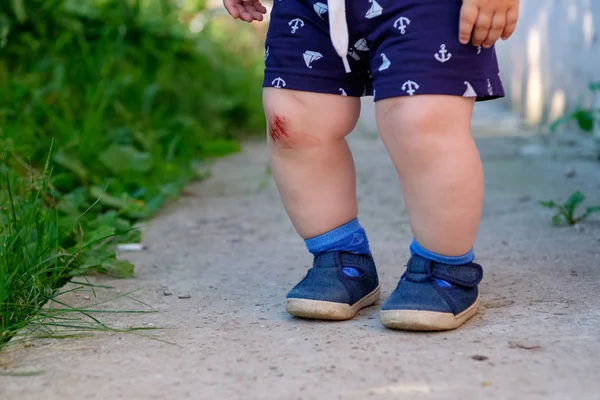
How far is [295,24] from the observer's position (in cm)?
182

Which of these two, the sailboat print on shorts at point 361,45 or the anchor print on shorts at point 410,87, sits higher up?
the sailboat print on shorts at point 361,45

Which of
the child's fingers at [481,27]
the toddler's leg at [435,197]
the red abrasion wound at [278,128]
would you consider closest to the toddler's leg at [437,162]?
the toddler's leg at [435,197]

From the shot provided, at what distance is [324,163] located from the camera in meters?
1.88

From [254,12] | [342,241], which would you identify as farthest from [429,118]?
[254,12]

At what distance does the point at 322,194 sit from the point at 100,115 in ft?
5.54

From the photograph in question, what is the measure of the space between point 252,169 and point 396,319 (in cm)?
240

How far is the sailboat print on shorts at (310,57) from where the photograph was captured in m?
1.80

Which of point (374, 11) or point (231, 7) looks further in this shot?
point (231, 7)

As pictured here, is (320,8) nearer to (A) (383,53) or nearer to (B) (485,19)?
(A) (383,53)

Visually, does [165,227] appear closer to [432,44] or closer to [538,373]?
[432,44]

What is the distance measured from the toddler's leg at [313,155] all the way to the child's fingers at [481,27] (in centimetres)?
32

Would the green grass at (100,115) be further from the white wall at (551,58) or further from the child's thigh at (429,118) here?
the white wall at (551,58)

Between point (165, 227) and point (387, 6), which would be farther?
point (165, 227)

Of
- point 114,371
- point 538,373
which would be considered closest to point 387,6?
point 538,373
